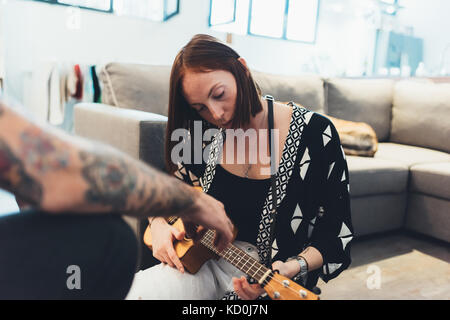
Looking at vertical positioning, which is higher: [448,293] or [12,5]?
[12,5]

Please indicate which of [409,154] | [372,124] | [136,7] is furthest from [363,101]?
[136,7]

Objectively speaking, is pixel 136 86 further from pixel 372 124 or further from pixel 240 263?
pixel 372 124

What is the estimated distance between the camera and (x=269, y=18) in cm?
481

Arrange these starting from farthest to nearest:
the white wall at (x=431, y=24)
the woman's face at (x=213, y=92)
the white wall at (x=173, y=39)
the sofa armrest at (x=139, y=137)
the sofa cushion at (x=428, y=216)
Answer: the white wall at (x=431, y=24) → the white wall at (x=173, y=39) → the sofa cushion at (x=428, y=216) → the sofa armrest at (x=139, y=137) → the woman's face at (x=213, y=92)

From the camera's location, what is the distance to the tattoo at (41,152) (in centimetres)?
39

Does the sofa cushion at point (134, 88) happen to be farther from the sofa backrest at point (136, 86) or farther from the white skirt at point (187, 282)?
the white skirt at point (187, 282)

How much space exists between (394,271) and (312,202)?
105 centimetres

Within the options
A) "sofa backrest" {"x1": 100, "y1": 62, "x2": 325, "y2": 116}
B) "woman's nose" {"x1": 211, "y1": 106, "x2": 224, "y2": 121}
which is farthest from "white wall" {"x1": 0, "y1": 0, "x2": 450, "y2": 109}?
"woman's nose" {"x1": 211, "y1": 106, "x2": 224, "y2": 121}

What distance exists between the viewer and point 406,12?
5.56 metres

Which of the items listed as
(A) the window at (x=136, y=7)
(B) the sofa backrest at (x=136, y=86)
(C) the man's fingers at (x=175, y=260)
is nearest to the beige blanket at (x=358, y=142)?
(B) the sofa backrest at (x=136, y=86)

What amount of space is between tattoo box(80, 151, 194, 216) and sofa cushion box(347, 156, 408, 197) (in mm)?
1515

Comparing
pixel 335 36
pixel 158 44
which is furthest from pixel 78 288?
pixel 335 36

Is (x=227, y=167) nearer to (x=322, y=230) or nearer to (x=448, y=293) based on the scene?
(x=322, y=230)

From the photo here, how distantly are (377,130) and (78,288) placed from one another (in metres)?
2.58
